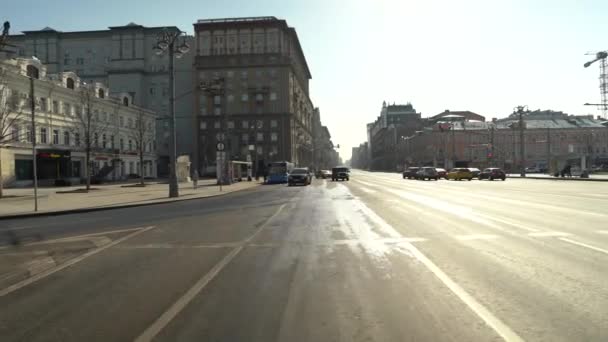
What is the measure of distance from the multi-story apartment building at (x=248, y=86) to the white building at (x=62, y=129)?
1056 inches

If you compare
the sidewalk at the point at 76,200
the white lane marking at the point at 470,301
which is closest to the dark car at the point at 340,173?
the sidewalk at the point at 76,200

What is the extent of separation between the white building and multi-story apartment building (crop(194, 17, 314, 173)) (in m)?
26.8

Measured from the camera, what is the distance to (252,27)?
330 feet

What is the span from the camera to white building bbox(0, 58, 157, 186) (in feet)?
147

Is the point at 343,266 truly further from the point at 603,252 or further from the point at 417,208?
the point at 417,208

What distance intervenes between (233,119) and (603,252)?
94182 millimetres

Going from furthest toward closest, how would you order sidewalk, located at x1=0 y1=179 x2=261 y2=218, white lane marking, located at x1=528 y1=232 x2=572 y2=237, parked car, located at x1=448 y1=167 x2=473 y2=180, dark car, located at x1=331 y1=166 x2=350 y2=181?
dark car, located at x1=331 y1=166 x2=350 y2=181 → parked car, located at x1=448 y1=167 x2=473 y2=180 → sidewalk, located at x1=0 y1=179 x2=261 y2=218 → white lane marking, located at x1=528 y1=232 x2=572 y2=237

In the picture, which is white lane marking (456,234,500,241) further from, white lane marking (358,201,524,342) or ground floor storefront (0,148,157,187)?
ground floor storefront (0,148,157,187)

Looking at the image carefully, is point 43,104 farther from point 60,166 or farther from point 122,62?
point 122,62

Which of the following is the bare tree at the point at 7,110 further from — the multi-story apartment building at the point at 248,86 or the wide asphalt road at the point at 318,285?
the multi-story apartment building at the point at 248,86

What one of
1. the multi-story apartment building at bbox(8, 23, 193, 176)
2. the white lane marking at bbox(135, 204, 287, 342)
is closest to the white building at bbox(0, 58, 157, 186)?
the multi-story apartment building at bbox(8, 23, 193, 176)

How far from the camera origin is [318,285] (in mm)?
6238

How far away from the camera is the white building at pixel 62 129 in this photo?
147 feet

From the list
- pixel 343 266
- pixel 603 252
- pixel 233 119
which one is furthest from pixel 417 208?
pixel 233 119
